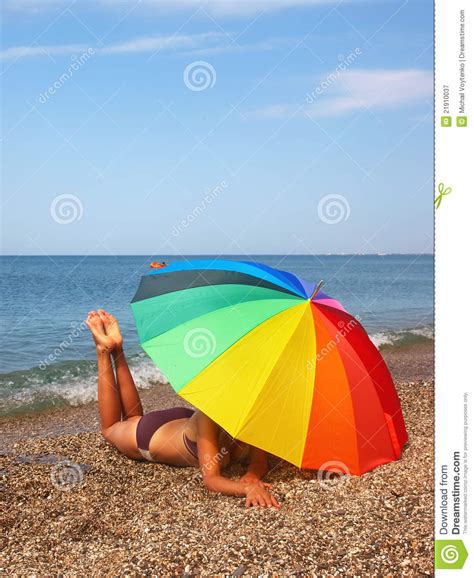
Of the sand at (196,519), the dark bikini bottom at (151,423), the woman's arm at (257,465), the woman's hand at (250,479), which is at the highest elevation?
the dark bikini bottom at (151,423)

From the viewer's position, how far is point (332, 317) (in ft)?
16.1

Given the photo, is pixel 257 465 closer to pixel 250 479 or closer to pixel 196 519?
pixel 250 479

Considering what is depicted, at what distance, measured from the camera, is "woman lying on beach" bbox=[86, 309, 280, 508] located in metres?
4.77

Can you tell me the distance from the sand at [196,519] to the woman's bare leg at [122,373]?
18.5 inches

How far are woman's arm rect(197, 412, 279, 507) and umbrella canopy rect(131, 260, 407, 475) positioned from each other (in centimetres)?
34

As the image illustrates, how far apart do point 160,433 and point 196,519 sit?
3.71 ft

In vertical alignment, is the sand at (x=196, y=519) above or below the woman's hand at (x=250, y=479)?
below

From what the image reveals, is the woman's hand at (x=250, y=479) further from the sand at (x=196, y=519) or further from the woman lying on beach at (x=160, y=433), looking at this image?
the sand at (x=196, y=519)

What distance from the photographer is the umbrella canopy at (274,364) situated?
4457mm

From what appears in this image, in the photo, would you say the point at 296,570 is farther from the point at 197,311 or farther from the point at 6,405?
the point at 6,405

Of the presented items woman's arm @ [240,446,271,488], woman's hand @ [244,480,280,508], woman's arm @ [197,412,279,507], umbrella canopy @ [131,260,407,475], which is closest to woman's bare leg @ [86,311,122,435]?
umbrella canopy @ [131,260,407,475]

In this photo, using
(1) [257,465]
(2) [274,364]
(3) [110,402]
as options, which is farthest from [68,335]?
(2) [274,364]

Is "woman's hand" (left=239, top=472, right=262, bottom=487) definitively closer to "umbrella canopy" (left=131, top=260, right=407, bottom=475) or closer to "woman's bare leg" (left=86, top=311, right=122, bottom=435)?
"umbrella canopy" (left=131, top=260, right=407, bottom=475)

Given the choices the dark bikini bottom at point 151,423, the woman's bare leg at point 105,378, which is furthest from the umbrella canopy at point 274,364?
the dark bikini bottom at point 151,423
